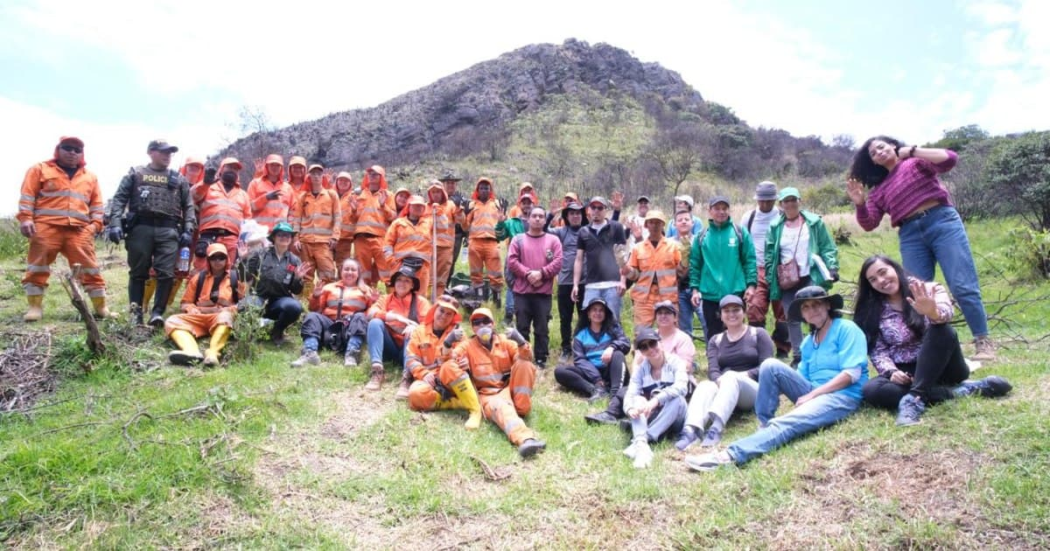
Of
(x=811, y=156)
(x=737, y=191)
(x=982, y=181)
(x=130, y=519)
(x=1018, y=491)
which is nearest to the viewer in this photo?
(x=1018, y=491)

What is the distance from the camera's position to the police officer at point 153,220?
20.5 ft

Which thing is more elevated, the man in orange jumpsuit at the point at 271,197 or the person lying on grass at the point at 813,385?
the man in orange jumpsuit at the point at 271,197

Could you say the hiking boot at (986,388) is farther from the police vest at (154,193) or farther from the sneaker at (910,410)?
the police vest at (154,193)

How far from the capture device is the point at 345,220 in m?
8.20

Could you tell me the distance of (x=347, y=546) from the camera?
3180 millimetres

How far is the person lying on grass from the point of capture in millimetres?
3912

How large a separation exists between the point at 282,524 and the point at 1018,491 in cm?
381

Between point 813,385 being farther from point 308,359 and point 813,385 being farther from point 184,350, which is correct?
point 184,350

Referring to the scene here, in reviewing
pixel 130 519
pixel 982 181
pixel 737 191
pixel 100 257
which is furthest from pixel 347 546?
pixel 737 191

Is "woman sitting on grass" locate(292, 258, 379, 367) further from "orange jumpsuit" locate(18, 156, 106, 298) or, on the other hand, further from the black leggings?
the black leggings

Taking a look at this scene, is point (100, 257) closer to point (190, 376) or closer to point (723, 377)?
point (190, 376)

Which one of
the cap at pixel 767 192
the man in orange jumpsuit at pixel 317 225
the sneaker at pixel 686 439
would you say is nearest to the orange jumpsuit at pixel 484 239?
the man in orange jumpsuit at pixel 317 225

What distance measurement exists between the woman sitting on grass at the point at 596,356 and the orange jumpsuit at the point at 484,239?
8.87ft

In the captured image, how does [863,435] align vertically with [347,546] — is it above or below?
above
